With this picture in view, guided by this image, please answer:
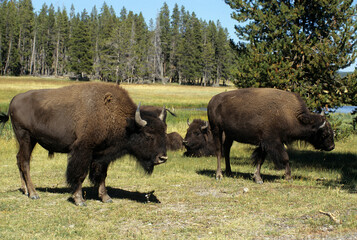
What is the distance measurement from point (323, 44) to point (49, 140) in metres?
9.70

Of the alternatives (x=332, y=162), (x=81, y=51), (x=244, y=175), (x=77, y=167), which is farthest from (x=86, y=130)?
(x=81, y=51)

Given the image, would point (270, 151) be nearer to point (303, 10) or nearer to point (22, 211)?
point (22, 211)

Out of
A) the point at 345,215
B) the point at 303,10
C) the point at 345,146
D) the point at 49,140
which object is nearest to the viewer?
the point at 345,215

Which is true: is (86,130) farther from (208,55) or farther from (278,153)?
(208,55)

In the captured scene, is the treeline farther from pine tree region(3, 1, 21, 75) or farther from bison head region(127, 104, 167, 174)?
bison head region(127, 104, 167, 174)

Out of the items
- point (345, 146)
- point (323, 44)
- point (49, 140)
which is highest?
point (323, 44)

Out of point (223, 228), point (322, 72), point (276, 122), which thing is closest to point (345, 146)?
point (322, 72)

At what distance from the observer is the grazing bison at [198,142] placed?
15.7 meters

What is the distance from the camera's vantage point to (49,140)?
777 cm

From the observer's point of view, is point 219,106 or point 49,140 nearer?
point 49,140

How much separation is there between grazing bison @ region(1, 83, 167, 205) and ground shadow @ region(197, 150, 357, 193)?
3744 mm

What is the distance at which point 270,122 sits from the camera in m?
9.72

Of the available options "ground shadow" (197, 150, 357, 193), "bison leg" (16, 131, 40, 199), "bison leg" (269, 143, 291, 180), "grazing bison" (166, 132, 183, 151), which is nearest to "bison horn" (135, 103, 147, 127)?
"bison leg" (16, 131, 40, 199)

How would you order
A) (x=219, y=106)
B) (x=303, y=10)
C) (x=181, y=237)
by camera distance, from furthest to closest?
(x=303, y=10), (x=219, y=106), (x=181, y=237)
